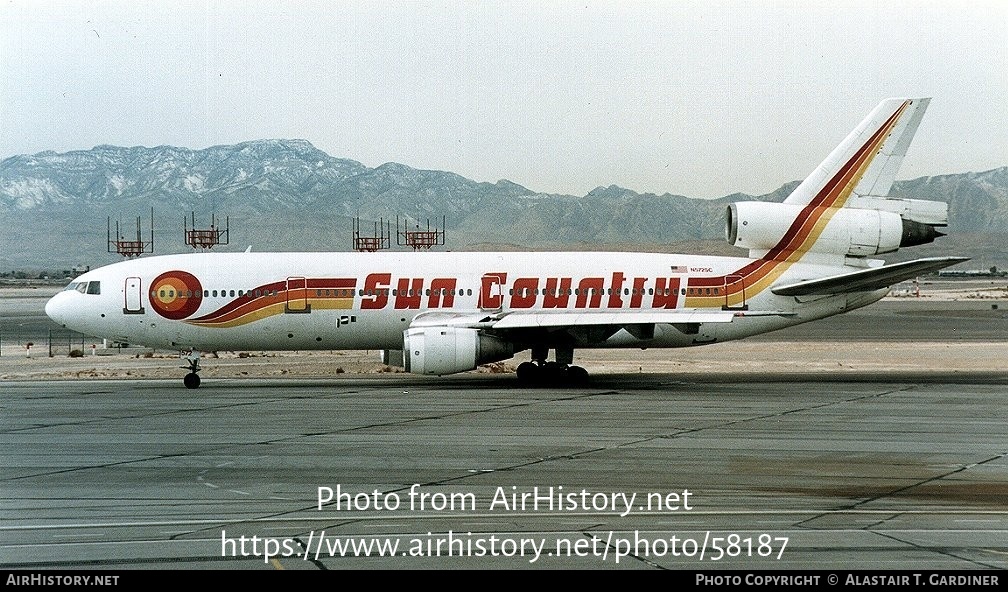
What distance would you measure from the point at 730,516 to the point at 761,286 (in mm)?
21462

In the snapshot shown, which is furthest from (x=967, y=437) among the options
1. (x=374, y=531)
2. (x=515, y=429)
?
(x=374, y=531)

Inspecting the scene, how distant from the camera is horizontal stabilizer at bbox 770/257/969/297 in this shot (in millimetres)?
30016

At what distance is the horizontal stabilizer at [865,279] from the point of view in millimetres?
30016

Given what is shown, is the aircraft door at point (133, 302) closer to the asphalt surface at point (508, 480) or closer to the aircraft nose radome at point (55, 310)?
the aircraft nose radome at point (55, 310)

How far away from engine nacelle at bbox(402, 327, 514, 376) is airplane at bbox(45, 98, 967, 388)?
0.45 meters

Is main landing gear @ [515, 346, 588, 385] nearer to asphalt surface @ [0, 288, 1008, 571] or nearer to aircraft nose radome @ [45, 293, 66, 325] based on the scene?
asphalt surface @ [0, 288, 1008, 571]

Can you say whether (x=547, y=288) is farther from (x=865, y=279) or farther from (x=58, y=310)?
(x=58, y=310)

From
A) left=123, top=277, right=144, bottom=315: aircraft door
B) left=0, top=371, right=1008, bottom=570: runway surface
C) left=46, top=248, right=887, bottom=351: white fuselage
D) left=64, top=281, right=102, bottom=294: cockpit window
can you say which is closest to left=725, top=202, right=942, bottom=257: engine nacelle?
left=46, top=248, right=887, bottom=351: white fuselage

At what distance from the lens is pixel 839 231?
33219 millimetres

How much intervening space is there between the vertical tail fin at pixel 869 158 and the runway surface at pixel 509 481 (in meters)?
8.09

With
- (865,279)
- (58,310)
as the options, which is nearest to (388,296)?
(58,310)

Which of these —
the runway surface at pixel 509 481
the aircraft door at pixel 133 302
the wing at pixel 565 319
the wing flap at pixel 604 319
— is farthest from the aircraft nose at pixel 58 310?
the wing flap at pixel 604 319

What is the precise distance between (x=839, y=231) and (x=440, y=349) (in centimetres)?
1277
